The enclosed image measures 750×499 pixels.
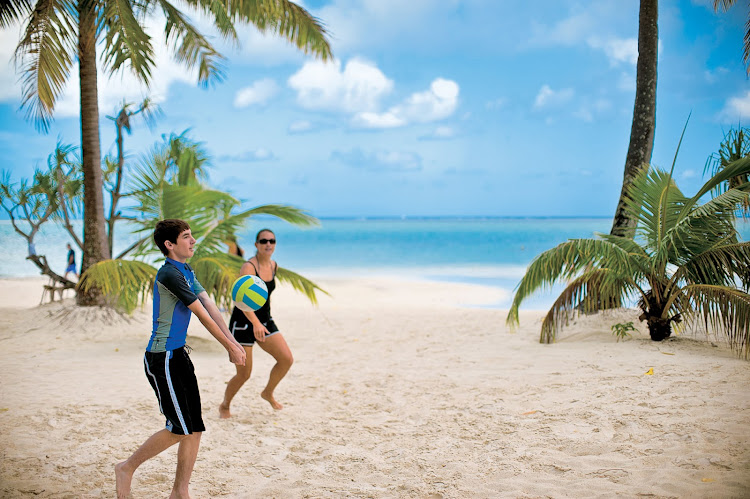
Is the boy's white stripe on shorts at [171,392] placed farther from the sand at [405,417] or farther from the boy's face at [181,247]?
the sand at [405,417]

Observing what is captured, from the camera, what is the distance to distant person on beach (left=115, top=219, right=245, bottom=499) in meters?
3.09

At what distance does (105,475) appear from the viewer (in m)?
3.86

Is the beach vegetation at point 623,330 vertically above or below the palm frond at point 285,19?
below

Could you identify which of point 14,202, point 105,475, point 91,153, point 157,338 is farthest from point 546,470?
point 14,202

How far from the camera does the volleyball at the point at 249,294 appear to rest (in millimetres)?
4555

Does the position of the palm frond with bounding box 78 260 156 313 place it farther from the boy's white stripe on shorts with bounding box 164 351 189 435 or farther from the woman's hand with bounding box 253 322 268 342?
the boy's white stripe on shorts with bounding box 164 351 189 435

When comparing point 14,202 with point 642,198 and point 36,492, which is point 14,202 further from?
point 642,198

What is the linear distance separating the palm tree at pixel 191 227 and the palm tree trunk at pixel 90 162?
1.71ft

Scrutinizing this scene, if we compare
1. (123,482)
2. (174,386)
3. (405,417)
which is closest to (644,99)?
(405,417)

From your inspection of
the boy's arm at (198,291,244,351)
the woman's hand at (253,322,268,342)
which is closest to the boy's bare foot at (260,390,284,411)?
the woman's hand at (253,322,268,342)

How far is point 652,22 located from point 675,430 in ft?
22.2

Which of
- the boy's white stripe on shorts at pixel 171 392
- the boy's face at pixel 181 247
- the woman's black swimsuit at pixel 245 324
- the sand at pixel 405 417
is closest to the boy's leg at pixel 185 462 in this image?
the boy's white stripe on shorts at pixel 171 392

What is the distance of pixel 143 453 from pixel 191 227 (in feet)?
17.5

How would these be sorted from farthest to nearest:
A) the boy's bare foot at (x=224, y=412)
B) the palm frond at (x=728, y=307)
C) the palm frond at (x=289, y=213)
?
the palm frond at (x=289, y=213)
the palm frond at (x=728, y=307)
the boy's bare foot at (x=224, y=412)
